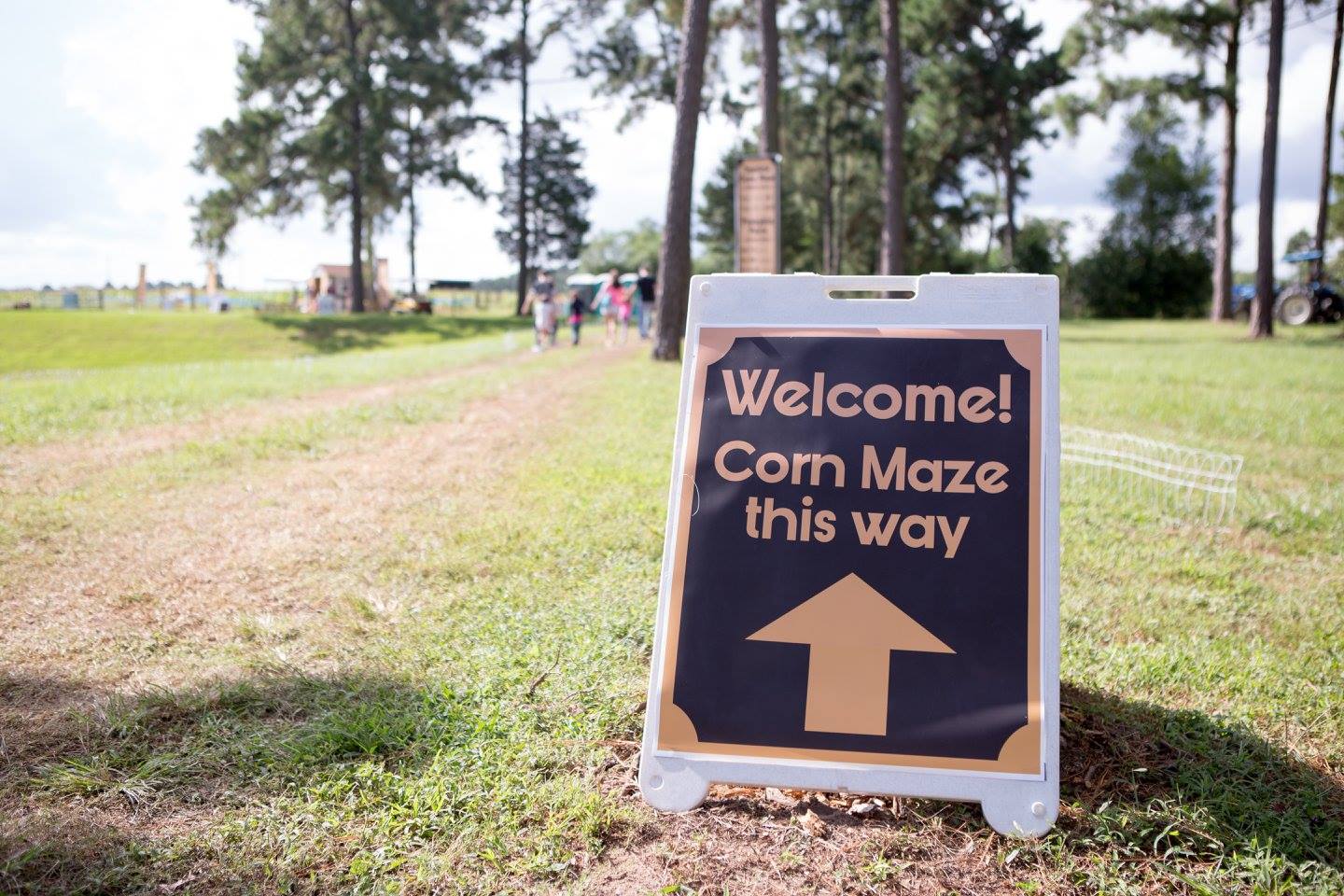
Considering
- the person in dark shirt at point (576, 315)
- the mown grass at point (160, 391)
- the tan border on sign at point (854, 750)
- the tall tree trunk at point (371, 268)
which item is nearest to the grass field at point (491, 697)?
the tan border on sign at point (854, 750)

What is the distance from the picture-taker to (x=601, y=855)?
7.88 feet

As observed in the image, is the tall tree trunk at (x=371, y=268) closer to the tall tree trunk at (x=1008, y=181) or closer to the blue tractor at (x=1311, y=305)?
the tall tree trunk at (x=1008, y=181)

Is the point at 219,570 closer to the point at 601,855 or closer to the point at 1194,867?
the point at 601,855

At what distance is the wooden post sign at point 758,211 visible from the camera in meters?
14.2

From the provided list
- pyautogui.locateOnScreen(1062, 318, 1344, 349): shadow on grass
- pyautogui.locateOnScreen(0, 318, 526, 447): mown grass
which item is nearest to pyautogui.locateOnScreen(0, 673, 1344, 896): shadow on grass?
pyautogui.locateOnScreen(0, 318, 526, 447): mown grass

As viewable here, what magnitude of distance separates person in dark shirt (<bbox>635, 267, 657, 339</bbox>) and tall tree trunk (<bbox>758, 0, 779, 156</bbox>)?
19.3 ft

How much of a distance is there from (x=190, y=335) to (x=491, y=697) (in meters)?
29.3

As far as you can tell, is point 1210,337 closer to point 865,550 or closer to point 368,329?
point 368,329

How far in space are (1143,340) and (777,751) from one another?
22.2m

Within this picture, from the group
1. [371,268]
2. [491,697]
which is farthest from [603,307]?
[371,268]

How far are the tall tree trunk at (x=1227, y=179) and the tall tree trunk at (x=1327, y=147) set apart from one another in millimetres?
2159

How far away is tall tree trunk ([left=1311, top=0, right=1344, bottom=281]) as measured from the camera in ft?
84.6

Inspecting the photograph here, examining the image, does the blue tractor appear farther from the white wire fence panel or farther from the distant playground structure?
the distant playground structure

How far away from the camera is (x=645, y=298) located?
2328 centimetres
